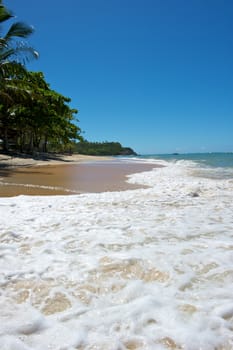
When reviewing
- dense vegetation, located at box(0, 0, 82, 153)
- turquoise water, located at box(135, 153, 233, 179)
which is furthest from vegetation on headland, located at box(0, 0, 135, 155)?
turquoise water, located at box(135, 153, 233, 179)

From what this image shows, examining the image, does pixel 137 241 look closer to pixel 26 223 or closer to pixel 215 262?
pixel 215 262

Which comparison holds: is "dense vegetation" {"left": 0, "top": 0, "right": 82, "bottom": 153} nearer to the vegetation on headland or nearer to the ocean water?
the vegetation on headland

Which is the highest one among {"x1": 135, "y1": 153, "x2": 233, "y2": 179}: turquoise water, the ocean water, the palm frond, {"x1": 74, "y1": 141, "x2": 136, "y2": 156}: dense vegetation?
the palm frond

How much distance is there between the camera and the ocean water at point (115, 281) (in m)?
1.71

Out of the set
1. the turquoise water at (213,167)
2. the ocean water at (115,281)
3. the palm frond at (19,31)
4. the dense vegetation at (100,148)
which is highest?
the palm frond at (19,31)

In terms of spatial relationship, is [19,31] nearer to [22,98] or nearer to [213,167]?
[22,98]

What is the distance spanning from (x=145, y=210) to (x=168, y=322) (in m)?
3.13

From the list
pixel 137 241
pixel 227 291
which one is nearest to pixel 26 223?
pixel 137 241

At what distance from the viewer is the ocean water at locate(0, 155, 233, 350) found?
1711 millimetres

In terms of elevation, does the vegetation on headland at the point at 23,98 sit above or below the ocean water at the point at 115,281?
above

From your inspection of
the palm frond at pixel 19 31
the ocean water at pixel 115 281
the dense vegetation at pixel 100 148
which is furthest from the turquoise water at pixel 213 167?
the dense vegetation at pixel 100 148

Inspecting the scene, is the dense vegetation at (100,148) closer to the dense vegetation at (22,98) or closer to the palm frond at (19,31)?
the dense vegetation at (22,98)

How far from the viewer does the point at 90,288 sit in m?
2.25

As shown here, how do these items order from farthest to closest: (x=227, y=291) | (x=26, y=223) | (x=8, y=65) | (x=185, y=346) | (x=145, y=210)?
(x=8, y=65) < (x=145, y=210) < (x=26, y=223) < (x=227, y=291) < (x=185, y=346)
